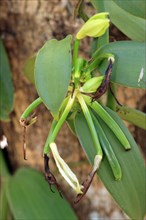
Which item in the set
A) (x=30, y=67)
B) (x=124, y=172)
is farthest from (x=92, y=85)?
(x=30, y=67)

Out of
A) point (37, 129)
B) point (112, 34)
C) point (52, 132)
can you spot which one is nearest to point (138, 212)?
point (52, 132)

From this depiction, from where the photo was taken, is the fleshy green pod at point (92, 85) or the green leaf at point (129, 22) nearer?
the fleshy green pod at point (92, 85)

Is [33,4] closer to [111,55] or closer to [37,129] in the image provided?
[37,129]

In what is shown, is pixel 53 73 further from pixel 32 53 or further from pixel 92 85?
pixel 32 53

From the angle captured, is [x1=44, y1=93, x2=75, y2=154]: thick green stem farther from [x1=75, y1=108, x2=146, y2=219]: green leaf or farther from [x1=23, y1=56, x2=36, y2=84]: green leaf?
[x1=23, y1=56, x2=36, y2=84]: green leaf

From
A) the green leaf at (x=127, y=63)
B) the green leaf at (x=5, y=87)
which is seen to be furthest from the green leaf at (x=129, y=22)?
the green leaf at (x=5, y=87)

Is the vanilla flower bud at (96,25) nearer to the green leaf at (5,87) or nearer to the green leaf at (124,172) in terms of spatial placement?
the green leaf at (124,172)
